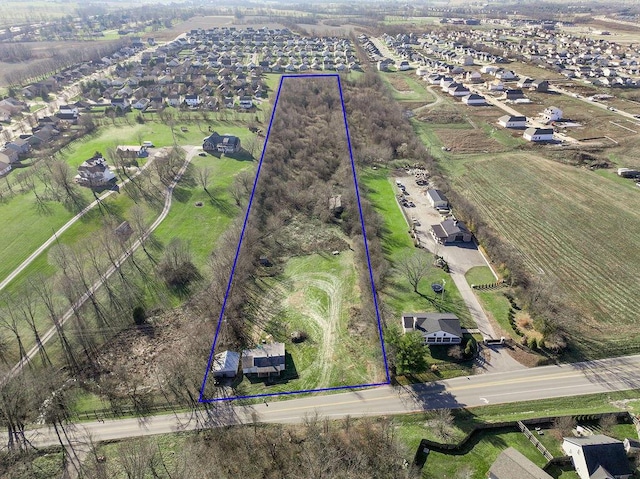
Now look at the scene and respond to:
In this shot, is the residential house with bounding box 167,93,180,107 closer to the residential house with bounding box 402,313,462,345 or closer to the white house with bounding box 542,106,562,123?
the white house with bounding box 542,106,562,123

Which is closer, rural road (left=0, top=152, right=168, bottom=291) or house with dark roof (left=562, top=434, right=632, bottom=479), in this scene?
house with dark roof (left=562, top=434, right=632, bottom=479)

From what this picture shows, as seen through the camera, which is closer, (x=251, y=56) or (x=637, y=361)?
(x=637, y=361)

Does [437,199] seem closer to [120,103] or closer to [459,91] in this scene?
[459,91]

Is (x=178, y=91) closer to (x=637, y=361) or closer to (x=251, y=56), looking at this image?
(x=251, y=56)

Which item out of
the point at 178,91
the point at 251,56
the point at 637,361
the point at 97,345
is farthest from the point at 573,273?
the point at 251,56

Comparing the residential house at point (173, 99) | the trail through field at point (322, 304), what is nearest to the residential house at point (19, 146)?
the residential house at point (173, 99)

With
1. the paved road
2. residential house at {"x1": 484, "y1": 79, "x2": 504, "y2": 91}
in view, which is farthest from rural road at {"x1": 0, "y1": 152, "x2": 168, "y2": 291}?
residential house at {"x1": 484, "y1": 79, "x2": 504, "y2": 91}
